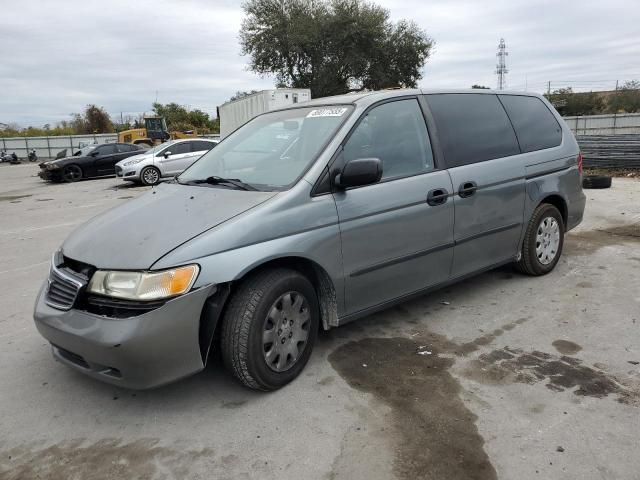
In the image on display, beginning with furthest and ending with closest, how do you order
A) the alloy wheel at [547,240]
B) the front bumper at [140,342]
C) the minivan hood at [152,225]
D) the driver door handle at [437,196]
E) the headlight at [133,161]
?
the headlight at [133,161], the alloy wheel at [547,240], the driver door handle at [437,196], the minivan hood at [152,225], the front bumper at [140,342]

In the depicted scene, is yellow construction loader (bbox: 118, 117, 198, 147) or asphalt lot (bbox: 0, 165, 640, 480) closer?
asphalt lot (bbox: 0, 165, 640, 480)

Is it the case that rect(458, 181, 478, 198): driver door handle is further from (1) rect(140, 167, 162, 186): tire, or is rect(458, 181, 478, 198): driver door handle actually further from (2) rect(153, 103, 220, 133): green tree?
(2) rect(153, 103, 220, 133): green tree

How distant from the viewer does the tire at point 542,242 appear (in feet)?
15.8

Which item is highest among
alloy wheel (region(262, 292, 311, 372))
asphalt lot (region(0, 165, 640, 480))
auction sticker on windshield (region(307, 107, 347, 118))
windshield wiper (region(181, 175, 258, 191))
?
auction sticker on windshield (region(307, 107, 347, 118))

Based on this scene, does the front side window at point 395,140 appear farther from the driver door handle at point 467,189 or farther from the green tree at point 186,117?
the green tree at point 186,117

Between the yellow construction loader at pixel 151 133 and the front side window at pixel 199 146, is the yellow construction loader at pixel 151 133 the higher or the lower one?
the higher one

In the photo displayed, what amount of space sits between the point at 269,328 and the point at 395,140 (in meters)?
1.66

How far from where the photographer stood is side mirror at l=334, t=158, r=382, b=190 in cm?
321

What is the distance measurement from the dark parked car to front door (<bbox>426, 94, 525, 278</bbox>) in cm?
1803

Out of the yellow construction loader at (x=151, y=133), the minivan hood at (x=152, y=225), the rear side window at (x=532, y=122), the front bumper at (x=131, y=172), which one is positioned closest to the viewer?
the minivan hood at (x=152, y=225)

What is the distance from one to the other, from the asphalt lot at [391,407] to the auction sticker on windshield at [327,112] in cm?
163

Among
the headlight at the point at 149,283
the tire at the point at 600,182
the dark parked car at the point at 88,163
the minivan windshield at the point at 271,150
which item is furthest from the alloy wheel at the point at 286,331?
the dark parked car at the point at 88,163

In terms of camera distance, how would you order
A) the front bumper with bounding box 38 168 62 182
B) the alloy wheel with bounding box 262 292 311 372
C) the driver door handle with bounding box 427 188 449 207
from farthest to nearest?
the front bumper with bounding box 38 168 62 182 < the driver door handle with bounding box 427 188 449 207 < the alloy wheel with bounding box 262 292 311 372

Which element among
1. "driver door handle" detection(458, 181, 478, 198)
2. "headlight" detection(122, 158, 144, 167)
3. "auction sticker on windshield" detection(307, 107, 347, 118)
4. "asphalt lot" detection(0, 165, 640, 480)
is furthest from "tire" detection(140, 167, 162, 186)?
"driver door handle" detection(458, 181, 478, 198)
